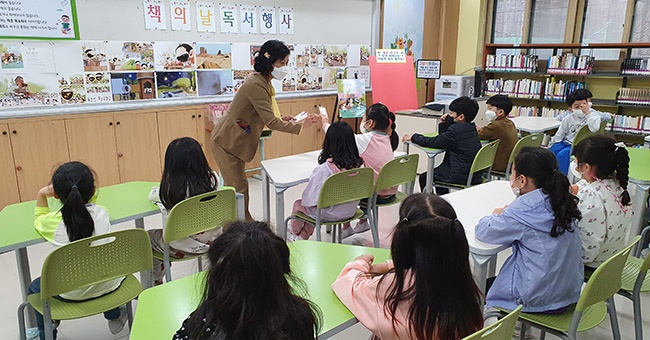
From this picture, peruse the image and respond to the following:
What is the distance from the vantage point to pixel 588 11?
6.56 metres

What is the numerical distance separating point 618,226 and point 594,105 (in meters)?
4.74

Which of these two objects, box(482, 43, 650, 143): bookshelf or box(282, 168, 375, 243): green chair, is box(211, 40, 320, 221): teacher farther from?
box(482, 43, 650, 143): bookshelf

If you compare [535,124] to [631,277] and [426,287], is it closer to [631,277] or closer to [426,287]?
[631,277]

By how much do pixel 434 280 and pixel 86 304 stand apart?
151 centimetres

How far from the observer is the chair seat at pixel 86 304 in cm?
189

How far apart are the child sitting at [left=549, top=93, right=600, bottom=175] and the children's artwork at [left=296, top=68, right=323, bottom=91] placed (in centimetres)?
296

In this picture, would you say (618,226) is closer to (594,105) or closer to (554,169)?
(554,169)

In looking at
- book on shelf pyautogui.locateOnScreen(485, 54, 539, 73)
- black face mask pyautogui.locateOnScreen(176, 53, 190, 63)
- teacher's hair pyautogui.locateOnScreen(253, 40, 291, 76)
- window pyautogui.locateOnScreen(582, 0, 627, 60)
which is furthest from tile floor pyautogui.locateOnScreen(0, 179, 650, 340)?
window pyautogui.locateOnScreen(582, 0, 627, 60)

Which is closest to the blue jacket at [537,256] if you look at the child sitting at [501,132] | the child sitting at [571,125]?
the child sitting at [501,132]

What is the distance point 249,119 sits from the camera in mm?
3557

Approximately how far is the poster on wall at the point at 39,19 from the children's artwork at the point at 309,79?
2604 mm

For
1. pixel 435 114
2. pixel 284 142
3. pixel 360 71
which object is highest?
pixel 360 71

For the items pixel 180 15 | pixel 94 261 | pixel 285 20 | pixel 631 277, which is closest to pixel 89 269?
pixel 94 261

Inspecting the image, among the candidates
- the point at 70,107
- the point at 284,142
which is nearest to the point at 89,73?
the point at 70,107
